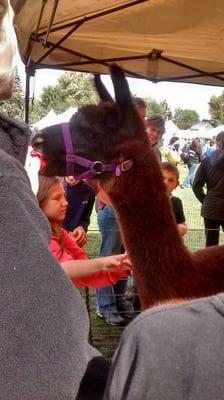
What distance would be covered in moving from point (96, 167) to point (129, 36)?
8.10 ft

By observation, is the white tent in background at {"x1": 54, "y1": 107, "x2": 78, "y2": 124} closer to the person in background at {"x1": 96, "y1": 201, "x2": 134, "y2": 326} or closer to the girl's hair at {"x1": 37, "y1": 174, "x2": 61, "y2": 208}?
the girl's hair at {"x1": 37, "y1": 174, "x2": 61, "y2": 208}

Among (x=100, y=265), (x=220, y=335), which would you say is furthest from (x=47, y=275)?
(x=100, y=265)

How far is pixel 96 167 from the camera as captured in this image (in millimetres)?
2439

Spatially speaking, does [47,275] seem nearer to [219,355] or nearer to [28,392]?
[28,392]

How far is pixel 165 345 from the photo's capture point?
44 centimetres

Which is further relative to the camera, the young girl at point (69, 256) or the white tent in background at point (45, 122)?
the white tent in background at point (45, 122)

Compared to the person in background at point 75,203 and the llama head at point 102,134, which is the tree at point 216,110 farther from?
the llama head at point 102,134

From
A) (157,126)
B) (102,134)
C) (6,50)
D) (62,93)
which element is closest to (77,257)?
(102,134)

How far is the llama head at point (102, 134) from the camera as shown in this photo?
240 cm

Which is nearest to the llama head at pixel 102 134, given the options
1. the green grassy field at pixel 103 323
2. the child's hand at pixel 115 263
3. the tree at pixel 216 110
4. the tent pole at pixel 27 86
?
the child's hand at pixel 115 263

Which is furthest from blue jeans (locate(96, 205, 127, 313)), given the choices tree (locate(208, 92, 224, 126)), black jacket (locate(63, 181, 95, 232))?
tree (locate(208, 92, 224, 126))

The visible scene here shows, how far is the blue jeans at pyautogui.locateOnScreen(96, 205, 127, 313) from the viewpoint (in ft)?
12.9

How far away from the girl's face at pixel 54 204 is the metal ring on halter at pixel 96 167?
0.75ft

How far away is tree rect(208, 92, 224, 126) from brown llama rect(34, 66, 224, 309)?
153ft
